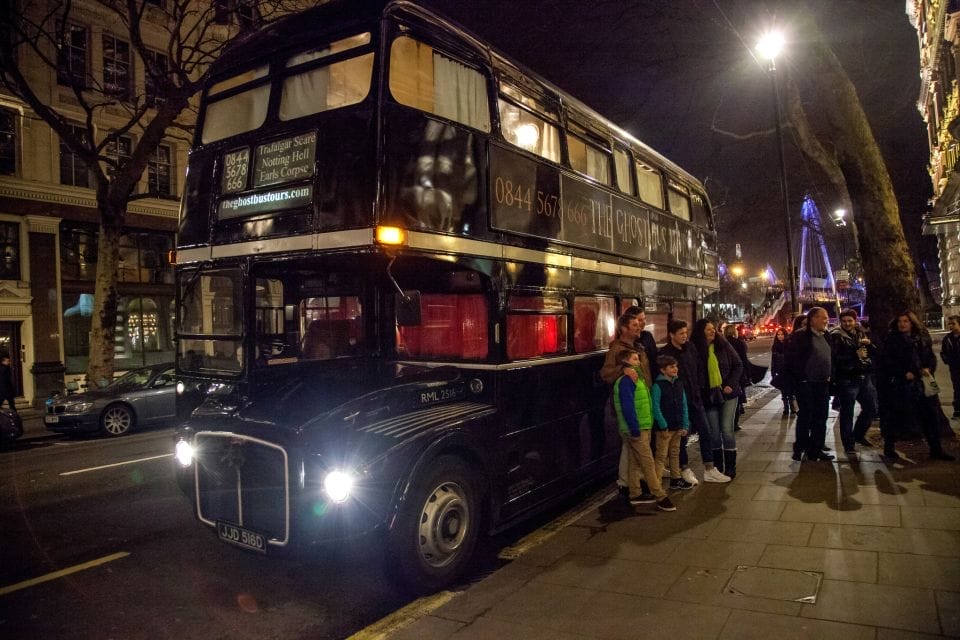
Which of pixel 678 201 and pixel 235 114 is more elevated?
pixel 235 114

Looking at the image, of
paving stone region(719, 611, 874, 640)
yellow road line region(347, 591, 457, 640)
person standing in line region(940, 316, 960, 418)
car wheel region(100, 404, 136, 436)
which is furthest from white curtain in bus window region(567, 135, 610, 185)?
car wheel region(100, 404, 136, 436)

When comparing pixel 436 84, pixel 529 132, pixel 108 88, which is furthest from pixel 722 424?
pixel 108 88

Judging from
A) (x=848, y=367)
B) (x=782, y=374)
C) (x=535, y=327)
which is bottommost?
(x=782, y=374)

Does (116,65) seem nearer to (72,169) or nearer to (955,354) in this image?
(72,169)

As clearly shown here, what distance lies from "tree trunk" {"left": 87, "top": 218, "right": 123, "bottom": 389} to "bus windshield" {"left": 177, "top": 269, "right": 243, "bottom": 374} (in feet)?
41.1

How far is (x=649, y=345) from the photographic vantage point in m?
6.84

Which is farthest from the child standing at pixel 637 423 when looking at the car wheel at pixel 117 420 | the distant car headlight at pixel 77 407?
the distant car headlight at pixel 77 407

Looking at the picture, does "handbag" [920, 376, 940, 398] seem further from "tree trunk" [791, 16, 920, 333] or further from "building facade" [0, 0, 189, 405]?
"building facade" [0, 0, 189, 405]

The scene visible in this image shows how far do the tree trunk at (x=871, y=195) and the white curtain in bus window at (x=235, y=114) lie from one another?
7399 mm

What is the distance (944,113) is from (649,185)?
20867 mm

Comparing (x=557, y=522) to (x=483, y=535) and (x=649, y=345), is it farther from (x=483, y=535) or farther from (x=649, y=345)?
(x=649, y=345)

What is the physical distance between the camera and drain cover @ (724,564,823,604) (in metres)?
3.74

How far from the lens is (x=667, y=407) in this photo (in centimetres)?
619

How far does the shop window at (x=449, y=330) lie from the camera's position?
5.22m
